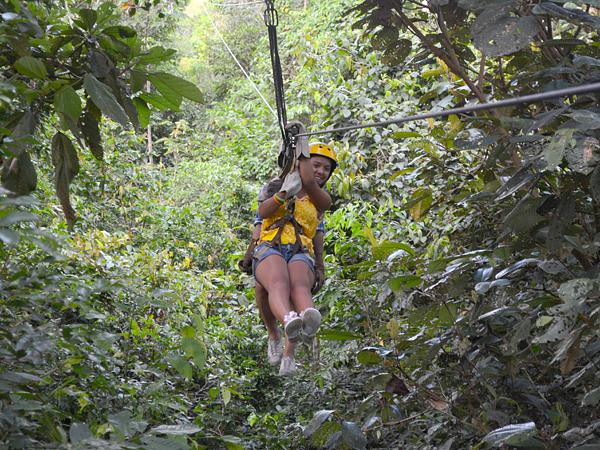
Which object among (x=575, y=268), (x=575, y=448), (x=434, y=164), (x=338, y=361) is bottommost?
(x=338, y=361)

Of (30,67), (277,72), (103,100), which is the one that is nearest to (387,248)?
(103,100)

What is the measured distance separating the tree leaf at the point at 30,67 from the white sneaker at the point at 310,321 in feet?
6.51

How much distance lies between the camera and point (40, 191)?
586 cm

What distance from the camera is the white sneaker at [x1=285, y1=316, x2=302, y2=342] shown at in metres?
→ 3.87

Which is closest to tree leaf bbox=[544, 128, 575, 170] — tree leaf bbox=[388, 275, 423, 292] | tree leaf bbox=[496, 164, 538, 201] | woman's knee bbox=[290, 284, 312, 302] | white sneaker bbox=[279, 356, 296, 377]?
tree leaf bbox=[496, 164, 538, 201]

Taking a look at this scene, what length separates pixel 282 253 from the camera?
4203mm

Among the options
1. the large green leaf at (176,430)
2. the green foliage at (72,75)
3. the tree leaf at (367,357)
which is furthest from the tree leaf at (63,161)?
the tree leaf at (367,357)

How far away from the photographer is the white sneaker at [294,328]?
3869 millimetres

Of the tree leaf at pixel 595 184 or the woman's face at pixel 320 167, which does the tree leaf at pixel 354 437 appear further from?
the woman's face at pixel 320 167

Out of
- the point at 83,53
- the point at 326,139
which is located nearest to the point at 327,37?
the point at 326,139

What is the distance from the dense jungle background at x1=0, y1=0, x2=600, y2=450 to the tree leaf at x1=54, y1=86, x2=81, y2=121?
0.01 m

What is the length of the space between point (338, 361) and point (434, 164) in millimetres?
2272

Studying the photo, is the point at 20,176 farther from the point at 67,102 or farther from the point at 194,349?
the point at 194,349

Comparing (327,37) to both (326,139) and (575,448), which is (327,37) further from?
(575,448)
